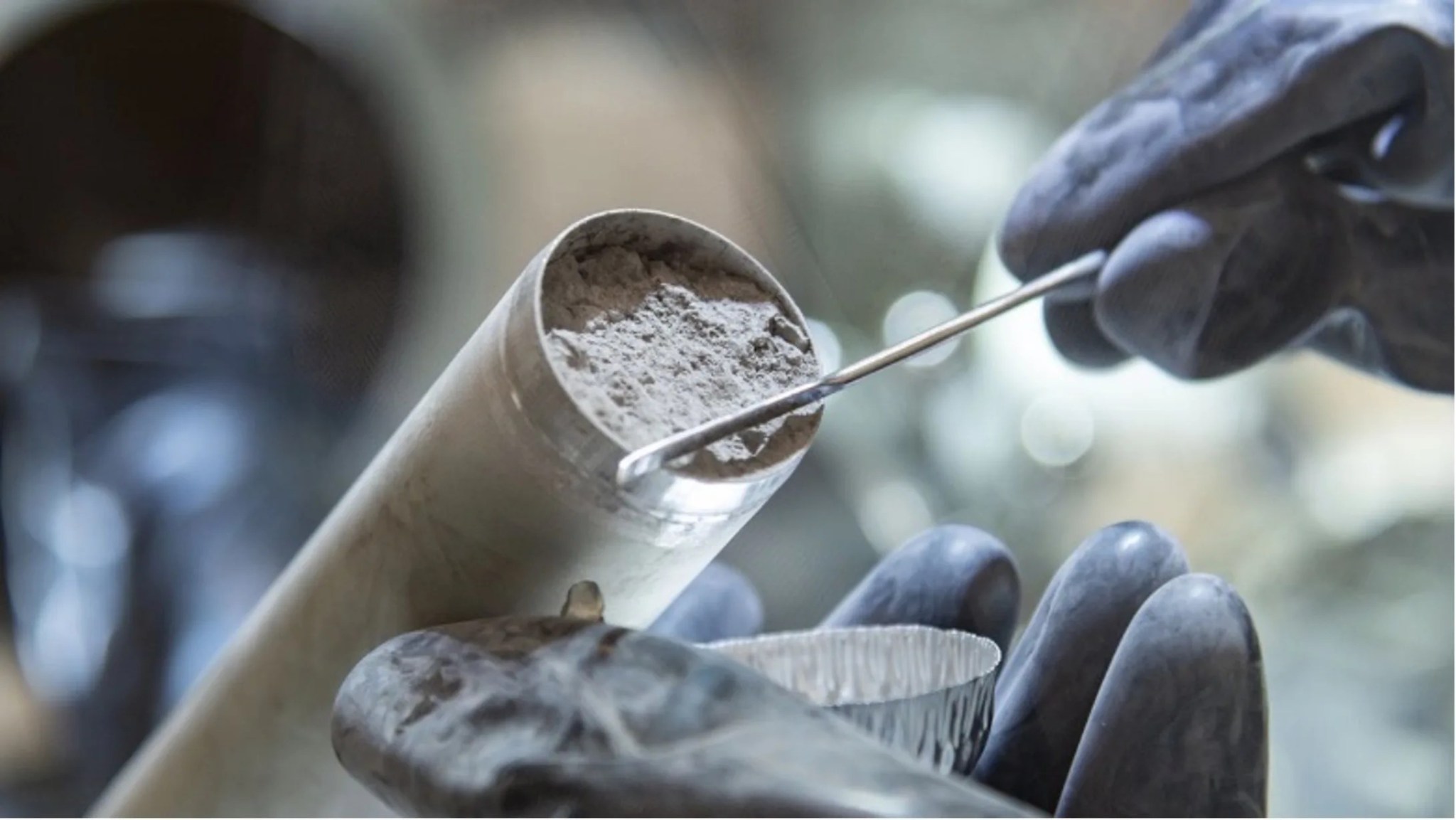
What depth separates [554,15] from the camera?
22.2 inches

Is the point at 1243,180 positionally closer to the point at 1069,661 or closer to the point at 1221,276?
the point at 1221,276

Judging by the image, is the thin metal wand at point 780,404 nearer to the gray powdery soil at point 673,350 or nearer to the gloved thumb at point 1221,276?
the gray powdery soil at point 673,350

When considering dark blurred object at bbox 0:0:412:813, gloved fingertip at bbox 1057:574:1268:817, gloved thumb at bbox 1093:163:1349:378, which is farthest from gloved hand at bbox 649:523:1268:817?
dark blurred object at bbox 0:0:412:813

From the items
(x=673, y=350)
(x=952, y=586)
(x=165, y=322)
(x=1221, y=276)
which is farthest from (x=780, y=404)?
(x=165, y=322)

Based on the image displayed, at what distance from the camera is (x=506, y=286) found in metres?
0.47

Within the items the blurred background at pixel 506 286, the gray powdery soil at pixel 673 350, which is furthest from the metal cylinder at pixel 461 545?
the blurred background at pixel 506 286

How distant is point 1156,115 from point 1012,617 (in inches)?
7.9

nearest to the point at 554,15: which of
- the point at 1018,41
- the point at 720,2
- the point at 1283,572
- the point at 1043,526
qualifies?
the point at 720,2

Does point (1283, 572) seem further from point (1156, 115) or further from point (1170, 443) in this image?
point (1156, 115)

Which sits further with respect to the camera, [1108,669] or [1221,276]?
[1221,276]

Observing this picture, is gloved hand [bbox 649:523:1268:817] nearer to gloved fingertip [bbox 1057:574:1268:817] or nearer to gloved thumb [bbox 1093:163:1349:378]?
gloved fingertip [bbox 1057:574:1268:817]

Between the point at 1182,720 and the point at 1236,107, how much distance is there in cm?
26

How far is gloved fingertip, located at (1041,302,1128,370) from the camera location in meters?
0.50

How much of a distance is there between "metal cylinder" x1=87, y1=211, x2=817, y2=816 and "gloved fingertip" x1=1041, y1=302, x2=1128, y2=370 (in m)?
0.21
